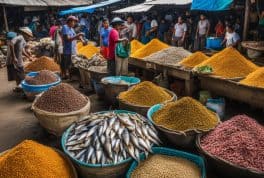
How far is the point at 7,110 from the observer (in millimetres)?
6000

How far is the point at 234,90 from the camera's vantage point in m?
4.77

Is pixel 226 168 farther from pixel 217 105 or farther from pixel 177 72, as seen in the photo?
pixel 177 72

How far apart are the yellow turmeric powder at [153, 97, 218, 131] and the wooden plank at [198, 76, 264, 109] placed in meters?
0.90

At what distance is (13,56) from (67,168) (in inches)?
168

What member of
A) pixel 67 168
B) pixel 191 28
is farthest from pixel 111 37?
pixel 191 28

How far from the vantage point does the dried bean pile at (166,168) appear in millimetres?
3057

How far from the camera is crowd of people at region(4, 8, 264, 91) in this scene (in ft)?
21.0

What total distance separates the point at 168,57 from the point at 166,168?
3.82 metres

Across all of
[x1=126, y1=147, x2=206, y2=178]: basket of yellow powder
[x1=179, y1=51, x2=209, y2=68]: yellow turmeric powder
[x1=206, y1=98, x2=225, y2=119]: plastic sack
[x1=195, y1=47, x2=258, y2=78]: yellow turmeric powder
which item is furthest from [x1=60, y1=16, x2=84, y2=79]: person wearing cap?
[x1=126, y1=147, x2=206, y2=178]: basket of yellow powder

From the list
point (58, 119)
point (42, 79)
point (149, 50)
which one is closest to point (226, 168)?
point (58, 119)

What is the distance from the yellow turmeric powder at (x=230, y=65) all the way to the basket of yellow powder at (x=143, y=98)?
3.53 ft

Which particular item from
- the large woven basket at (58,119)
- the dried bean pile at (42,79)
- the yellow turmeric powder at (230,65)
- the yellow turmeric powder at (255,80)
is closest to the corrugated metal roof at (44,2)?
the dried bean pile at (42,79)

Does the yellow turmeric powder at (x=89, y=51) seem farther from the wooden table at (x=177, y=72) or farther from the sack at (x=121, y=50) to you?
the sack at (x=121, y=50)

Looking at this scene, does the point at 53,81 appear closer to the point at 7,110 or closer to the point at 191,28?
the point at 7,110
